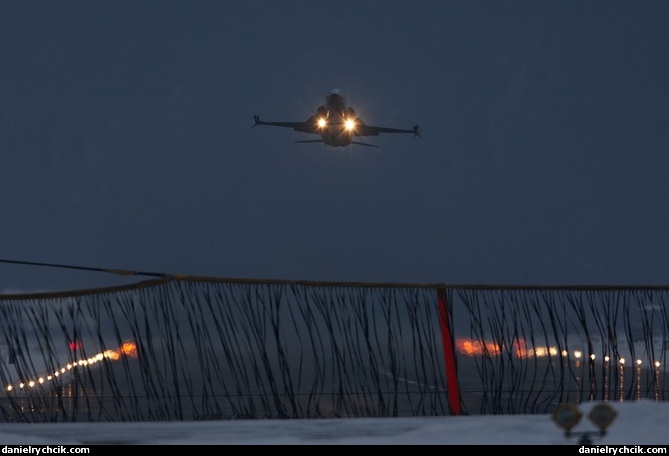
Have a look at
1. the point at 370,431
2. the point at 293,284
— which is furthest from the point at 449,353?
the point at 293,284

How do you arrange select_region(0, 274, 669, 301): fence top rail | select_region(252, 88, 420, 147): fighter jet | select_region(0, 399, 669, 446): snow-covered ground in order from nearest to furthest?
select_region(0, 399, 669, 446): snow-covered ground
select_region(0, 274, 669, 301): fence top rail
select_region(252, 88, 420, 147): fighter jet

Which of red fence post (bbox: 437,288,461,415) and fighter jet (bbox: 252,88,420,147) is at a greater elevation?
fighter jet (bbox: 252,88,420,147)

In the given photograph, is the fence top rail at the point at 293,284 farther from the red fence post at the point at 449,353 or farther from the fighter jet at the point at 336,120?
the fighter jet at the point at 336,120

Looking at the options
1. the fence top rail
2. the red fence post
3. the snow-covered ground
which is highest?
the fence top rail

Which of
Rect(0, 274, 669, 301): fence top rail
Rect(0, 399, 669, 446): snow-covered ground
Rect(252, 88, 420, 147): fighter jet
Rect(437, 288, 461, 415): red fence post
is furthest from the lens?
Rect(252, 88, 420, 147): fighter jet

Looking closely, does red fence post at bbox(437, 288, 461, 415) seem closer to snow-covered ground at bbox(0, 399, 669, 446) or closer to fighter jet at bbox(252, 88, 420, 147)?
snow-covered ground at bbox(0, 399, 669, 446)

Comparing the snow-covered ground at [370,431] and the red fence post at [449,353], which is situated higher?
the red fence post at [449,353]

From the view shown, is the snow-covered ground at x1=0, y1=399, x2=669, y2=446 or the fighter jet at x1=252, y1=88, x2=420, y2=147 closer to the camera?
the snow-covered ground at x1=0, y1=399, x2=669, y2=446

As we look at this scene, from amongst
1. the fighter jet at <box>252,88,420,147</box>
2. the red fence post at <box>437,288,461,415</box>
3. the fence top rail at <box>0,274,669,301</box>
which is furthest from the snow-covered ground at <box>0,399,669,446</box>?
the fighter jet at <box>252,88,420,147</box>

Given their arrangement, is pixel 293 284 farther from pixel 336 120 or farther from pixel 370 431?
pixel 336 120

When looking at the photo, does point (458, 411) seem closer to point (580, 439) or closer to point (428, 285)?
point (428, 285)

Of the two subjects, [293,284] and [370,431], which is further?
[293,284]

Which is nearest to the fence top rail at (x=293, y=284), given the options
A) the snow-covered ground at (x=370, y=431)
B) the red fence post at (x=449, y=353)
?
the red fence post at (x=449, y=353)

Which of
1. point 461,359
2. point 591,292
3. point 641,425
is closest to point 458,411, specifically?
point 591,292
